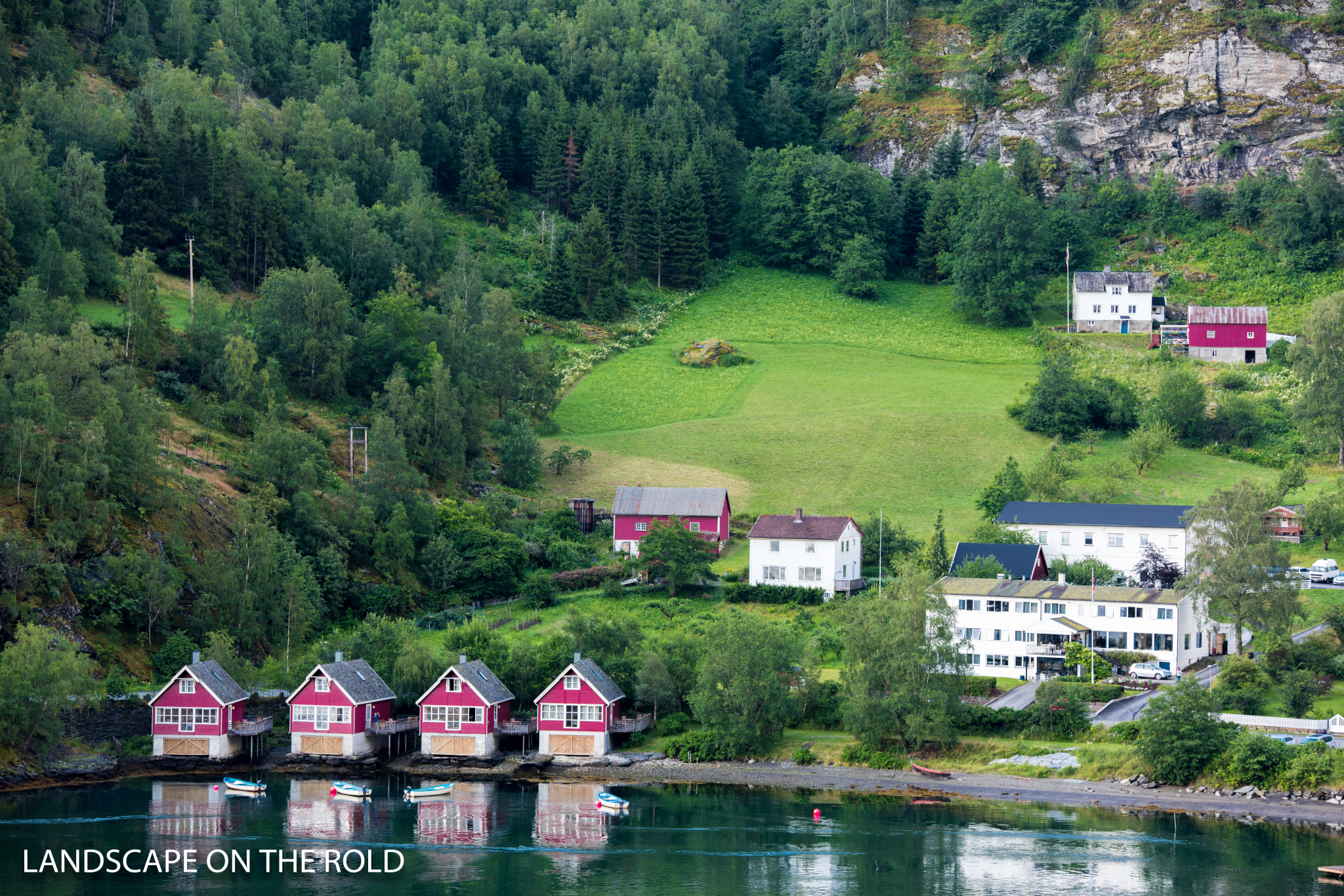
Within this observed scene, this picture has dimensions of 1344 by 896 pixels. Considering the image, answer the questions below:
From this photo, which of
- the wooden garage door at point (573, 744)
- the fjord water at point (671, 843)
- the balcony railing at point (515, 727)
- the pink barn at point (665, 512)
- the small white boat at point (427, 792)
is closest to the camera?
the fjord water at point (671, 843)

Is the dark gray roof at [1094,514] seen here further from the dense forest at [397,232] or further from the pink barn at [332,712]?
the pink barn at [332,712]

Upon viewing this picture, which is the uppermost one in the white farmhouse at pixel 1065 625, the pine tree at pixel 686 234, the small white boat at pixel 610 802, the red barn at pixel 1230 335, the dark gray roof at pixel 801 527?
the pine tree at pixel 686 234

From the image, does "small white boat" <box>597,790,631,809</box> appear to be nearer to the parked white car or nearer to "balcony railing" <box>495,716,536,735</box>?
"balcony railing" <box>495,716,536,735</box>

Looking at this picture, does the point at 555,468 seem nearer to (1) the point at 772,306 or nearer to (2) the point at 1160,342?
(1) the point at 772,306

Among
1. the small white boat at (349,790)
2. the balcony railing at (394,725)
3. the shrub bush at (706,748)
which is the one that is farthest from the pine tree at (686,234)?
the small white boat at (349,790)

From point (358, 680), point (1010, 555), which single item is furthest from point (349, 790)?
point (1010, 555)

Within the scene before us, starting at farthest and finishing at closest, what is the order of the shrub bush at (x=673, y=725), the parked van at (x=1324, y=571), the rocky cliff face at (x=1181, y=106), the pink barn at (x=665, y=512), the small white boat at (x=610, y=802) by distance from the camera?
the rocky cliff face at (x=1181, y=106)
the pink barn at (x=665, y=512)
the parked van at (x=1324, y=571)
the shrub bush at (x=673, y=725)
the small white boat at (x=610, y=802)

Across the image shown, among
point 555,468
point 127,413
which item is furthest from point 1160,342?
point 127,413
